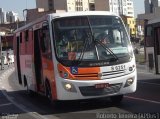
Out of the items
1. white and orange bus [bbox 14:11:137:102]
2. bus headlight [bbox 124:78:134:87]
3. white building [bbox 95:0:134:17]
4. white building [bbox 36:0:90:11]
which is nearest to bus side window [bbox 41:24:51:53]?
white and orange bus [bbox 14:11:137:102]

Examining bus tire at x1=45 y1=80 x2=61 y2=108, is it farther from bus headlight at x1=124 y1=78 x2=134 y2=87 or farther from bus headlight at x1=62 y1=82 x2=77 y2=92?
bus headlight at x1=124 y1=78 x2=134 y2=87

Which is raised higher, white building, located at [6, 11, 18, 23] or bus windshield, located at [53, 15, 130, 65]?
white building, located at [6, 11, 18, 23]

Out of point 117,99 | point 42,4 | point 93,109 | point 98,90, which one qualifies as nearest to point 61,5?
point 42,4

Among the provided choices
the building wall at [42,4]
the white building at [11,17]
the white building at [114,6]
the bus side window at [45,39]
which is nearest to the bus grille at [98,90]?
the bus side window at [45,39]

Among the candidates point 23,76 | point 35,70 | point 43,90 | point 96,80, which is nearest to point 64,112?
point 96,80

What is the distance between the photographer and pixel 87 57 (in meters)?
12.9

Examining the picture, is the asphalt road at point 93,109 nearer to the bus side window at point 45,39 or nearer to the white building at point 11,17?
the bus side window at point 45,39

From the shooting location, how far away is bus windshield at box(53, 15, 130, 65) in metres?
12.9

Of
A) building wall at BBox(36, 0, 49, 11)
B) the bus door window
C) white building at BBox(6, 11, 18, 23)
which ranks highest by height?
building wall at BBox(36, 0, 49, 11)

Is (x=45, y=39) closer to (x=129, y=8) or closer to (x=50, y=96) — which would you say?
(x=50, y=96)

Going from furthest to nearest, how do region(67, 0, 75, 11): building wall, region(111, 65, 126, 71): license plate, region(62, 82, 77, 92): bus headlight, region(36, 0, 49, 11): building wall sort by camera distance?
region(36, 0, 49, 11): building wall → region(67, 0, 75, 11): building wall → region(111, 65, 126, 71): license plate → region(62, 82, 77, 92): bus headlight

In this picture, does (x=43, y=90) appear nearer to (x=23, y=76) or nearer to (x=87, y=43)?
(x=87, y=43)

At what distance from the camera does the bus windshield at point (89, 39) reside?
1290 centimetres

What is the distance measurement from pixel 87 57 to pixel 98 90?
0.92m
